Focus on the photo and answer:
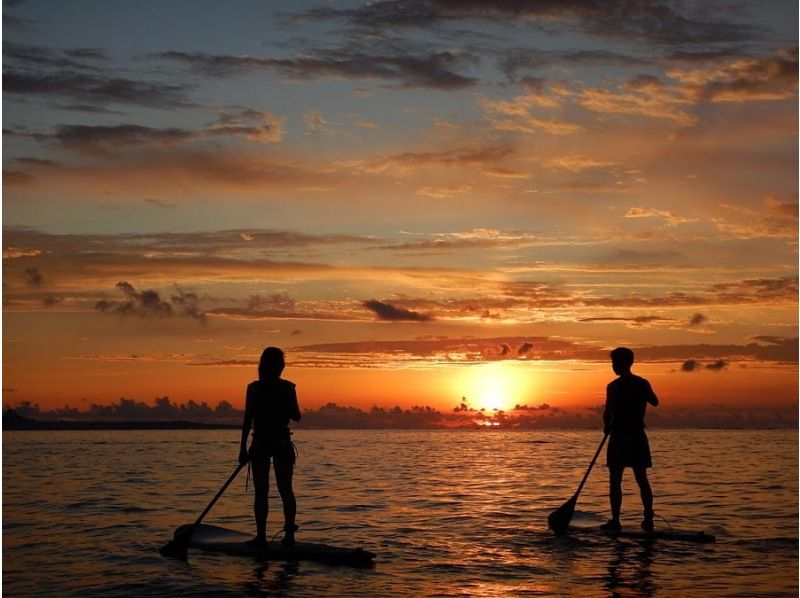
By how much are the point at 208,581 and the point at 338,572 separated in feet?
5.59

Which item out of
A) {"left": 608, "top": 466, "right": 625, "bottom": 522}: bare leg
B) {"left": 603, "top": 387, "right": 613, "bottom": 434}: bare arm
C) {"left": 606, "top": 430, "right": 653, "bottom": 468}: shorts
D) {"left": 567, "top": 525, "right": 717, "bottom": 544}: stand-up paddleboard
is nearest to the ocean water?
{"left": 567, "top": 525, "right": 717, "bottom": 544}: stand-up paddleboard

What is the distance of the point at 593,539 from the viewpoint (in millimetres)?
15477

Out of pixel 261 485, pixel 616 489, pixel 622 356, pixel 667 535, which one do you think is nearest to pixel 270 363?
pixel 261 485

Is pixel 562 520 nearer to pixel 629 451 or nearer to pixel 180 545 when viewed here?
pixel 629 451

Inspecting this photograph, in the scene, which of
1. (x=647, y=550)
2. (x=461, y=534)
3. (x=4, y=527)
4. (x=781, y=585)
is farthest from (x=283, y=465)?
(x=4, y=527)

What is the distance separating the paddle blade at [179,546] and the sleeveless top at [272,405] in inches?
77.8

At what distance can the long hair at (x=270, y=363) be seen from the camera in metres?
13.2

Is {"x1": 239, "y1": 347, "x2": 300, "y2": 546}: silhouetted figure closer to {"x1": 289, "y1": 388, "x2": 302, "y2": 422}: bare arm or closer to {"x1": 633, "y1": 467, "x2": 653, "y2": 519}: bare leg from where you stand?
{"x1": 289, "y1": 388, "x2": 302, "y2": 422}: bare arm

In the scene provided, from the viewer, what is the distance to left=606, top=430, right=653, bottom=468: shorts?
1548 cm

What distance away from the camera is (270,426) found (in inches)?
526

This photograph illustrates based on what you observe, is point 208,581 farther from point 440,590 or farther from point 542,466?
point 542,466

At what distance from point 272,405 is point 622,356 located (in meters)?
5.64

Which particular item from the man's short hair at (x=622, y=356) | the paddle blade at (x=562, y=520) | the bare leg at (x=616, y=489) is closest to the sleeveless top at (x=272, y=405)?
the man's short hair at (x=622, y=356)

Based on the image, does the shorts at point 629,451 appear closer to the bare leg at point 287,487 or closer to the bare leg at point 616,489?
the bare leg at point 616,489
